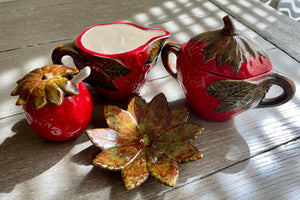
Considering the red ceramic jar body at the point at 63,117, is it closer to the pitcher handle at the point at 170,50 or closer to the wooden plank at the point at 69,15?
the pitcher handle at the point at 170,50

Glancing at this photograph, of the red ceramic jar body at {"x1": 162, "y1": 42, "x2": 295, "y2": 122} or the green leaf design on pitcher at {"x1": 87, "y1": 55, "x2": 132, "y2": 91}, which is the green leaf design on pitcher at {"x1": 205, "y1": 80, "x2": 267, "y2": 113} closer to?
the red ceramic jar body at {"x1": 162, "y1": 42, "x2": 295, "y2": 122}

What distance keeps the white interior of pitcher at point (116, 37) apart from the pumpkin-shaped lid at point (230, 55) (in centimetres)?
12

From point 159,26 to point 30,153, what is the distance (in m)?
0.46

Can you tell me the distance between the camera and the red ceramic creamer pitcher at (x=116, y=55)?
40 centimetres

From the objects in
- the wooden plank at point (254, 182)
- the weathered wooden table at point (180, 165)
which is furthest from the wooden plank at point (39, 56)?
the wooden plank at point (254, 182)

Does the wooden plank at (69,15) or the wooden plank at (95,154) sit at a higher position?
the wooden plank at (69,15)

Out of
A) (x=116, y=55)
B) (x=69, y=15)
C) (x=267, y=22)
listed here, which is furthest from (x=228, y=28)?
(x=69, y=15)

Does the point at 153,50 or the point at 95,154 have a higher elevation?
the point at 153,50

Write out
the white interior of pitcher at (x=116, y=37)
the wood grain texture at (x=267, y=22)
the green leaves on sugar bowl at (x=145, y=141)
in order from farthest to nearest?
the wood grain texture at (x=267, y=22)
the white interior of pitcher at (x=116, y=37)
the green leaves on sugar bowl at (x=145, y=141)

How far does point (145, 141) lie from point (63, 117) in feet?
0.38

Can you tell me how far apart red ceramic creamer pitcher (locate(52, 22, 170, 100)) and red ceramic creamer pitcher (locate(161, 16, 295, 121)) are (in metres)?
0.06

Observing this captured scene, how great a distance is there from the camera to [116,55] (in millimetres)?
395

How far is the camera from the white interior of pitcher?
0.47 metres

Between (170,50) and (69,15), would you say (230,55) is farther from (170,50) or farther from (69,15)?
(69,15)
